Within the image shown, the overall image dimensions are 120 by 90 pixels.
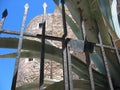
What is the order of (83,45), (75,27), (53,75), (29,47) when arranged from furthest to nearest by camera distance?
(53,75) < (75,27) < (29,47) < (83,45)

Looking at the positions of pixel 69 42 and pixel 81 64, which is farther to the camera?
pixel 81 64

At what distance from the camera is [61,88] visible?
1.24 meters

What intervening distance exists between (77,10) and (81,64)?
337 mm

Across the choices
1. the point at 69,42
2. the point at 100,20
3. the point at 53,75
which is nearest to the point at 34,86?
the point at 69,42

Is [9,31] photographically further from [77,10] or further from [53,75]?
[53,75]

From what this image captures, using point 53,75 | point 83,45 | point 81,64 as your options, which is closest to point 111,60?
point 81,64

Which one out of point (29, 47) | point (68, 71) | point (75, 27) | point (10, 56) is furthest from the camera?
point (75, 27)

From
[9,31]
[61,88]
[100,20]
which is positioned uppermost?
[100,20]

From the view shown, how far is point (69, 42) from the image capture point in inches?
43.7

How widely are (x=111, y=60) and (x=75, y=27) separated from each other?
1.37ft

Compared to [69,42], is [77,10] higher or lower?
higher

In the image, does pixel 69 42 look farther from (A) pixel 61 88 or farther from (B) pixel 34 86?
(B) pixel 34 86

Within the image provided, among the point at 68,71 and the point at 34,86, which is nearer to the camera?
the point at 68,71

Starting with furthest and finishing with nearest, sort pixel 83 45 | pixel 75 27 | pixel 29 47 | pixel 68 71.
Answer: pixel 75 27, pixel 29 47, pixel 83 45, pixel 68 71
